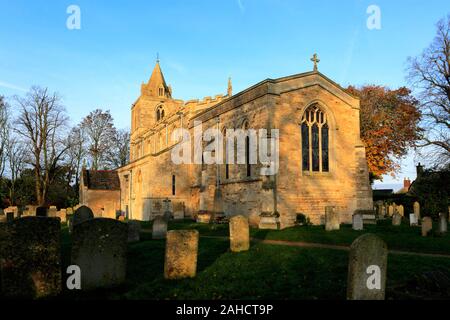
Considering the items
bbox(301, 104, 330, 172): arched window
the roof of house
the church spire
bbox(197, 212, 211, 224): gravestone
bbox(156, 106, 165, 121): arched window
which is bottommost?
bbox(197, 212, 211, 224): gravestone

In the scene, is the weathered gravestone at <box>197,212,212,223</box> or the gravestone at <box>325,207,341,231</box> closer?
the gravestone at <box>325,207,341,231</box>

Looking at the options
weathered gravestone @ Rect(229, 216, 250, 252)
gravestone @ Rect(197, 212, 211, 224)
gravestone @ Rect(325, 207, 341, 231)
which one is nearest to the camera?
weathered gravestone @ Rect(229, 216, 250, 252)

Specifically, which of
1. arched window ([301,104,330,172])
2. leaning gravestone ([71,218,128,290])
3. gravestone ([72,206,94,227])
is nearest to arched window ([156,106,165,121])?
arched window ([301,104,330,172])

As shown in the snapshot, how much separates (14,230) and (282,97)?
51.0 ft

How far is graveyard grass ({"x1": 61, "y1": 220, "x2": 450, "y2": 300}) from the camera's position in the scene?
6656 millimetres

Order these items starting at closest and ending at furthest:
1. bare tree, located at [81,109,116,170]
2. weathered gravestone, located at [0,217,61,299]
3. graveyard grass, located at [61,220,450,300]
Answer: weathered gravestone, located at [0,217,61,299], graveyard grass, located at [61,220,450,300], bare tree, located at [81,109,116,170]

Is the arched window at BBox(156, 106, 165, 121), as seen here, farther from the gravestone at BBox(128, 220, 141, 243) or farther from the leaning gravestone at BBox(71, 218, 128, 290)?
the leaning gravestone at BBox(71, 218, 128, 290)

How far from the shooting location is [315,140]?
2098 cm

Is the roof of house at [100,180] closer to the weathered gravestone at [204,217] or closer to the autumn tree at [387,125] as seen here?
the weathered gravestone at [204,217]

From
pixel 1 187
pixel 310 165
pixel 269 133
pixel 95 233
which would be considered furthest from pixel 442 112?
pixel 1 187

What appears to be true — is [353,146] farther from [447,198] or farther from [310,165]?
[447,198]

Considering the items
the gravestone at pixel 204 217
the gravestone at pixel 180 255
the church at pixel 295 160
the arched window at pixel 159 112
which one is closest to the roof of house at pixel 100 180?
the church at pixel 295 160

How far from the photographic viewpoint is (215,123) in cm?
2498

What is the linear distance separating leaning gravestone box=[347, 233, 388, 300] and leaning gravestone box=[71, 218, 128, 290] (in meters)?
4.66
